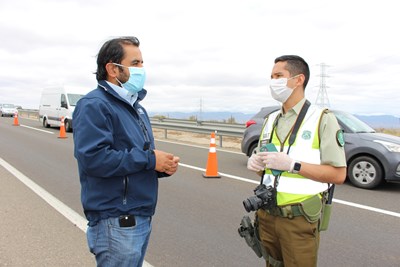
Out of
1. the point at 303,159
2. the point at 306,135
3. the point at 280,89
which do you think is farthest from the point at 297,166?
the point at 280,89

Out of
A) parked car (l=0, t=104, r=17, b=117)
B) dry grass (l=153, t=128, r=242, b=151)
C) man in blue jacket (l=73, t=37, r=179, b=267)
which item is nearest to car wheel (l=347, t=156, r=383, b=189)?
man in blue jacket (l=73, t=37, r=179, b=267)

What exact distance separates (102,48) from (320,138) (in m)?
1.51

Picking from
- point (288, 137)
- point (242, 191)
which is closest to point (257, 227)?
point (288, 137)

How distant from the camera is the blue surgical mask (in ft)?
7.46

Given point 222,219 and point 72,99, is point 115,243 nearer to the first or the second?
point 222,219

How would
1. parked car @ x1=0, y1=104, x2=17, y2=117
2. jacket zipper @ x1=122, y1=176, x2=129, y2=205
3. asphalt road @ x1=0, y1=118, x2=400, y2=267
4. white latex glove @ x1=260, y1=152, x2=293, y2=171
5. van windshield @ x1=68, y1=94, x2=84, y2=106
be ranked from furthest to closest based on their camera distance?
parked car @ x1=0, y1=104, x2=17, y2=117
van windshield @ x1=68, y1=94, x2=84, y2=106
asphalt road @ x1=0, y1=118, x2=400, y2=267
white latex glove @ x1=260, y1=152, x2=293, y2=171
jacket zipper @ x1=122, y1=176, x2=129, y2=205

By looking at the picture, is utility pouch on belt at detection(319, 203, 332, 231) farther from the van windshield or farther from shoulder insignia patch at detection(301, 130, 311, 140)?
the van windshield

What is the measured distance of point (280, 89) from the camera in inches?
101

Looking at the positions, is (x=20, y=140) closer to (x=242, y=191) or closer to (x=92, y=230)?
(x=242, y=191)

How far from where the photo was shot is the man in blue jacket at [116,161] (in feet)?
6.53

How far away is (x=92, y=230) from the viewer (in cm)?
217

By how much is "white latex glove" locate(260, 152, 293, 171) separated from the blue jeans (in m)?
0.89

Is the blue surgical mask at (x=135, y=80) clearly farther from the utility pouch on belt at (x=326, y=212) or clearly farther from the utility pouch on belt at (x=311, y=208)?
the utility pouch on belt at (x=326, y=212)

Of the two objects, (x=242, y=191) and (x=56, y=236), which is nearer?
(x=56, y=236)
